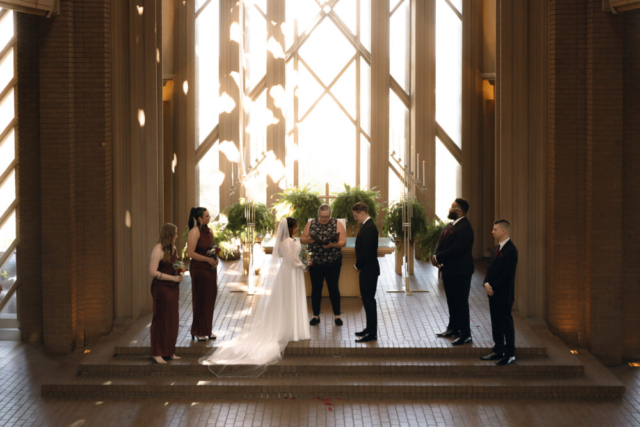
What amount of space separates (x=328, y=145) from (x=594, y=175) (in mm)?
7504

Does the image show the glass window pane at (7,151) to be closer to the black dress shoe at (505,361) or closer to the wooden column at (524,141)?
the wooden column at (524,141)

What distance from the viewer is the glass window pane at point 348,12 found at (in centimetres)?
1562

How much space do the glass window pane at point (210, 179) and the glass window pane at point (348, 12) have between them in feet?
12.0

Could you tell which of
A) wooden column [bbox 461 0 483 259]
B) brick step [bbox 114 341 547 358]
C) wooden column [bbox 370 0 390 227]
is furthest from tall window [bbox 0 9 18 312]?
wooden column [bbox 461 0 483 259]

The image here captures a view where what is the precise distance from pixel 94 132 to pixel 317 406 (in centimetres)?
442

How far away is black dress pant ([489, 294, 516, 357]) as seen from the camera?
8.24 metres

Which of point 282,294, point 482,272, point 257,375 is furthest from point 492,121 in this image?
point 257,375

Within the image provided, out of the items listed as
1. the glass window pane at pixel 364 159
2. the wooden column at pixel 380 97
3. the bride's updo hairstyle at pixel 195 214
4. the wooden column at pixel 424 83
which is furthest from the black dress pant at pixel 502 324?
the glass window pane at pixel 364 159

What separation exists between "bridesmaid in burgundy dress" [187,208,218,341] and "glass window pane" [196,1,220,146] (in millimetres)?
6664

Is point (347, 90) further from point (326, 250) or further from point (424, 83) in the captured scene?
point (326, 250)

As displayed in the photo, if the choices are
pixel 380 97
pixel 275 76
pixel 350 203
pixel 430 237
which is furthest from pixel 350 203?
pixel 275 76

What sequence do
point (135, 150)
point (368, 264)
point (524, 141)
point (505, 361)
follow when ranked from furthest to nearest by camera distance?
point (135, 150), point (524, 141), point (368, 264), point (505, 361)

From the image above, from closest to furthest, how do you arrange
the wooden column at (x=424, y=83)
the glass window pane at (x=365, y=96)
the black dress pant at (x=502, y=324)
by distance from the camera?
the black dress pant at (x=502, y=324) < the wooden column at (x=424, y=83) < the glass window pane at (x=365, y=96)

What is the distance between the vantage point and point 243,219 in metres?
13.1
